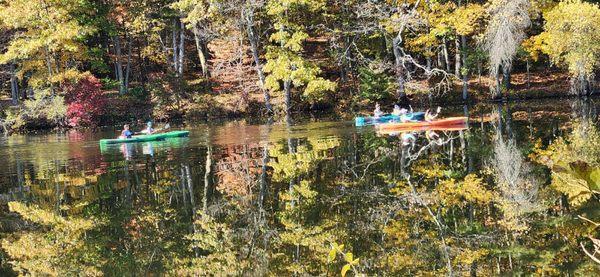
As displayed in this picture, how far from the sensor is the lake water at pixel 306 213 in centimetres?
779

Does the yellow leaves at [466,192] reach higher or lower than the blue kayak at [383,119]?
lower

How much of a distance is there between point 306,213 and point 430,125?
14.0 metres

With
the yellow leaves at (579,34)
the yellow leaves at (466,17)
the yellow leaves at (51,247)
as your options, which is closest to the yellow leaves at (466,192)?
the yellow leaves at (51,247)

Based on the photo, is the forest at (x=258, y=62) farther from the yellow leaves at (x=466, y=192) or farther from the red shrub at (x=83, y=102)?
the yellow leaves at (x=466, y=192)

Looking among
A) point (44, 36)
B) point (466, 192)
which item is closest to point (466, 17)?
point (44, 36)

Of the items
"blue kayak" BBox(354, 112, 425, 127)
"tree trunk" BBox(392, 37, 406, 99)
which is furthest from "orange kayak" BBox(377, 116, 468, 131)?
"tree trunk" BBox(392, 37, 406, 99)

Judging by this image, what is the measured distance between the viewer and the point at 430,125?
921 inches

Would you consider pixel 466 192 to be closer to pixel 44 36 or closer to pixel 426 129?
pixel 426 129

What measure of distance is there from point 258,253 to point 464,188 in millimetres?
4795

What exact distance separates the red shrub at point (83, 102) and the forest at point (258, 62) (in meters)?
0.07

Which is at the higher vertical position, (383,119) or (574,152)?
(383,119)

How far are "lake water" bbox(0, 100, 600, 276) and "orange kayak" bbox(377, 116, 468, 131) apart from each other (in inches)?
103

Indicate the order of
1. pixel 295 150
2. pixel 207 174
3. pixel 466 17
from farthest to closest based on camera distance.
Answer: pixel 466 17, pixel 295 150, pixel 207 174

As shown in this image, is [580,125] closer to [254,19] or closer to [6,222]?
[6,222]
